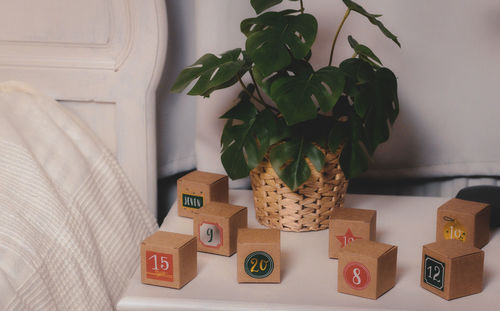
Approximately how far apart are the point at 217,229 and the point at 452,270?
1.31 feet

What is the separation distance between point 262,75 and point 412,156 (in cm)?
64

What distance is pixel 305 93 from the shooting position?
870 millimetres

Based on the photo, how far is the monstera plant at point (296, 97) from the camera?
2.93 ft

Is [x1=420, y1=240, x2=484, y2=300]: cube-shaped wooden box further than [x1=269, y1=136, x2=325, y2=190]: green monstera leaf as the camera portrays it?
No

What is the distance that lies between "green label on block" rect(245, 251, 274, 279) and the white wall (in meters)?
0.54

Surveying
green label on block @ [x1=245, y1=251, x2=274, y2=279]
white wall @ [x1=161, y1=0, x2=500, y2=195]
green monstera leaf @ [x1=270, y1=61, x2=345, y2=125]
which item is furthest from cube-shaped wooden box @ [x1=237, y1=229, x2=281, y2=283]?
white wall @ [x1=161, y1=0, x2=500, y2=195]

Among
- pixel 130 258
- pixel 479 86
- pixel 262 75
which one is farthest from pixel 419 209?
pixel 130 258

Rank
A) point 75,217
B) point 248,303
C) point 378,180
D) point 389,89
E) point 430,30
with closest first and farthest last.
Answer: point 248,303
point 389,89
point 75,217
point 430,30
point 378,180

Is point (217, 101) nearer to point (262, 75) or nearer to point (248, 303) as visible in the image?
point (262, 75)

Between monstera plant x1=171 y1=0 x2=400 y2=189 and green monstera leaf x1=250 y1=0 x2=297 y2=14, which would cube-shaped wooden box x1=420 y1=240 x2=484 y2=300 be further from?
green monstera leaf x1=250 y1=0 x2=297 y2=14

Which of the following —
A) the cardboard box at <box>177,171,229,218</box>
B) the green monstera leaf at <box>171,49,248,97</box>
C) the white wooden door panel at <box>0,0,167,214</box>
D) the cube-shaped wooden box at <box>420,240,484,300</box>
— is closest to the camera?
the cube-shaped wooden box at <box>420,240,484,300</box>

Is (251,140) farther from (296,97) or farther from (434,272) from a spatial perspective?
(434,272)

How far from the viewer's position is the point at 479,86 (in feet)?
4.34

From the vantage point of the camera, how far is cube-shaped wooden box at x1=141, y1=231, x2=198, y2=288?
0.87 m
